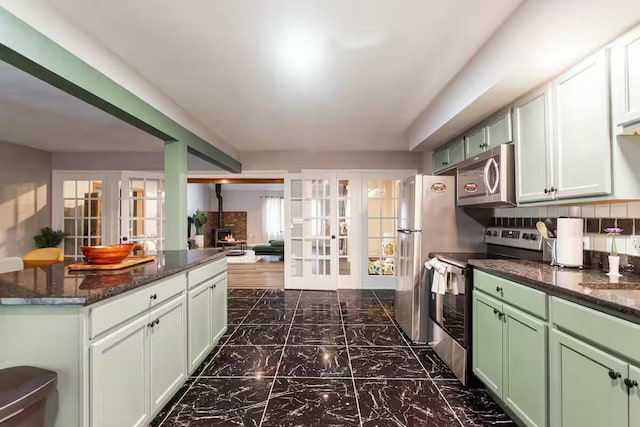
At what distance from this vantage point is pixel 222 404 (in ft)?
7.06

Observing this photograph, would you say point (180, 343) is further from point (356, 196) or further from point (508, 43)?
Result: point (356, 196)

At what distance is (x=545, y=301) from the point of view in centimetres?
161

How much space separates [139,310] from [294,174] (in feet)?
13.2

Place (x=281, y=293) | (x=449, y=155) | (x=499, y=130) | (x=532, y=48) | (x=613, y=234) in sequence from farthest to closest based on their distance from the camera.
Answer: (x=281, y=293)
(x=449, y=155)
(x=499, y=130)
(x=613, y=234)
(x=532, y=48)

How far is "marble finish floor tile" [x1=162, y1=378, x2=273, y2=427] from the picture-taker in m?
1.98

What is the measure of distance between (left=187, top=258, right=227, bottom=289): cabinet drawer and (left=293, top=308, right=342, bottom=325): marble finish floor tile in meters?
1.22

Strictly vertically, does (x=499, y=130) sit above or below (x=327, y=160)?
below

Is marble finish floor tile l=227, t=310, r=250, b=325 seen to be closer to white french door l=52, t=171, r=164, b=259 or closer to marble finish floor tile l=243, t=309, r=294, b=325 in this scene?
marble finish floor tile l=243, t=309, r=294, b=325

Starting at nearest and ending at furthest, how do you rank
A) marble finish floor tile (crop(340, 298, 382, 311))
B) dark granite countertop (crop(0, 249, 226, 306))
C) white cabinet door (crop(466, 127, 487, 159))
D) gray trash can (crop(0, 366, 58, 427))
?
gray trash can (crop(0, 366, 58, 427))
dark granite countertop (crop(0, 249, 226, 306))
white cabinet door (crop(466, 127, 487, 159))
marble finish floor tile (crop(340, 298, 382, 311))

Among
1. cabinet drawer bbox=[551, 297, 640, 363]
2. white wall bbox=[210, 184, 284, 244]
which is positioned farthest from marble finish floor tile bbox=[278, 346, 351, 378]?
white wall bbox=[210, 184, 284, 244]

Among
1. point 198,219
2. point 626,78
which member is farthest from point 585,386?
point 198,219

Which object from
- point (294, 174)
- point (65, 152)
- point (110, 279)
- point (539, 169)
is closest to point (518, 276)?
point (539, 169)

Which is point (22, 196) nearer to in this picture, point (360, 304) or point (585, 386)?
point (360, 304)

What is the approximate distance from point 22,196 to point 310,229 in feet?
14.3
